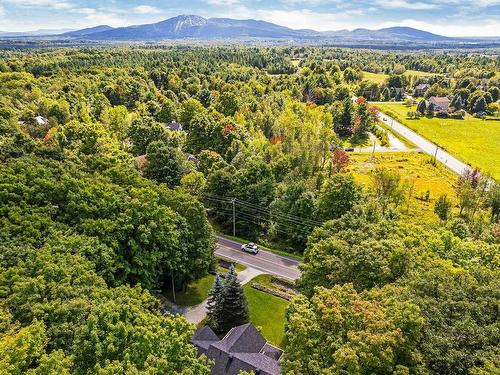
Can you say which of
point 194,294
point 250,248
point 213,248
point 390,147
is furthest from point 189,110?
point 194,294

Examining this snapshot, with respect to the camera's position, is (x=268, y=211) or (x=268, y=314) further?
(x=268, y=211)

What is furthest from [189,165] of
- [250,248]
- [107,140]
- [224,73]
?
[224,73]

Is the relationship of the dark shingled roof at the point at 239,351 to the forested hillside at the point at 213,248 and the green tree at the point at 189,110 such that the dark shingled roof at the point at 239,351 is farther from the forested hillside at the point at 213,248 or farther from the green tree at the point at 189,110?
the green tree at the point at 189,110

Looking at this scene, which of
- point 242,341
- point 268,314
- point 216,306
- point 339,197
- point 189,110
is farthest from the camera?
point 189,110

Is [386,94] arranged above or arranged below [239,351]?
above

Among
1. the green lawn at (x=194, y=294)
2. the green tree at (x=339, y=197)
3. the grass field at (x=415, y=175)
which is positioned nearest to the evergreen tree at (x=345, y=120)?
the grass field at (x=415, y=175)

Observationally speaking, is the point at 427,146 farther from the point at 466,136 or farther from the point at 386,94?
the point at 386,94

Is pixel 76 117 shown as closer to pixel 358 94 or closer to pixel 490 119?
pixel 358 94
